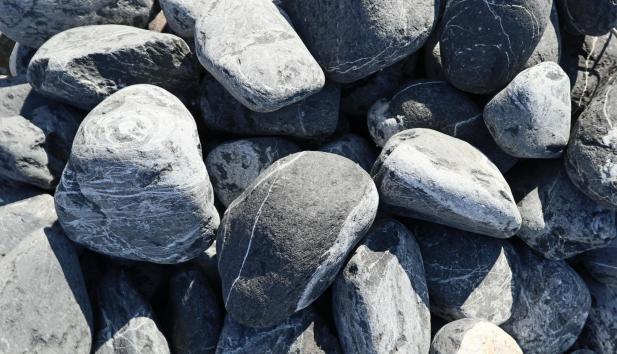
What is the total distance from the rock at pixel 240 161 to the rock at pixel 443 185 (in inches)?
19.8

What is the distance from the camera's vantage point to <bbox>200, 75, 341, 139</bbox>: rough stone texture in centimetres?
241

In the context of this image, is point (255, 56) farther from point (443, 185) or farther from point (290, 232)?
point (443, 185)

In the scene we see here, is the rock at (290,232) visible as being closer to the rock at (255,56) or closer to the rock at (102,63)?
the rock at (255,56)

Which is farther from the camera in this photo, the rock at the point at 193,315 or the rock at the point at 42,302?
the rock at the point at 193,315

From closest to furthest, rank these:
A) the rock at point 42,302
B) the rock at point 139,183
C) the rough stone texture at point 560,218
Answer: the rock at point 139,183, the rock at point 42,302, the rough stone texture at point 560,218

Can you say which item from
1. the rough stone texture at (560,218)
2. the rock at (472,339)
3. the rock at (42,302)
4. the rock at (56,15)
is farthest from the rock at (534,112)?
the rock at (42,302)

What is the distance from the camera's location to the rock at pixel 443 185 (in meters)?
2.10

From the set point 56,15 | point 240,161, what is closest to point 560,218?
point 240,161

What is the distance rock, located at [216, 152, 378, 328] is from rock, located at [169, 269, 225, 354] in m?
0.22

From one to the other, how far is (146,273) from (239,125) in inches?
32.6

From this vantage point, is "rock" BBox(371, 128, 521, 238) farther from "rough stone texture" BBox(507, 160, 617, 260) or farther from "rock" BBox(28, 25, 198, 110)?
"rock" BBox(28, 25, 198, 110)

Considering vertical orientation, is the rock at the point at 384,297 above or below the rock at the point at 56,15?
below

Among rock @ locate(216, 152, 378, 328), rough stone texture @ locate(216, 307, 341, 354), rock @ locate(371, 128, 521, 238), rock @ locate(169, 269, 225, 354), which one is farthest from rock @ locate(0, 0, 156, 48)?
rough stone texture @ locate(216, 307, 341, 354)

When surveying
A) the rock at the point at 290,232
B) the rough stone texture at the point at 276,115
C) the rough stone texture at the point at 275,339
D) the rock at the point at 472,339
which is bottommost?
the rock at the point at 472,339
